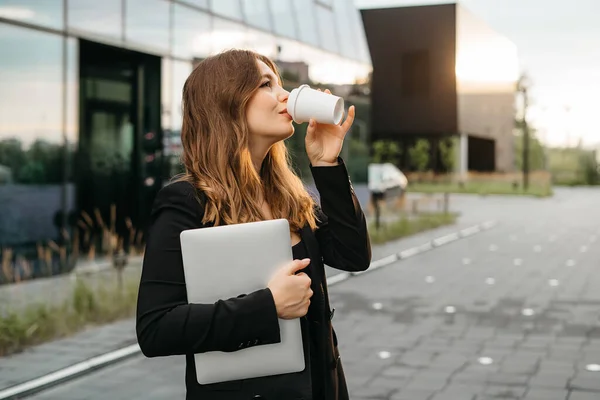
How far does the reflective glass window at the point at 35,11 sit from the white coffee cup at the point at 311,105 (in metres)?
10.3

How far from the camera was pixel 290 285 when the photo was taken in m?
2.06

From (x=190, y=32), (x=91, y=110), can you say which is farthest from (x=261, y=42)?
(x=91, y=110)

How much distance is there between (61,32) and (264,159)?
429 inches

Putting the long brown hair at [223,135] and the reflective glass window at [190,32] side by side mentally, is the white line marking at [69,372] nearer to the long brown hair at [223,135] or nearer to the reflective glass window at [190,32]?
the long brown hair at [223,135]

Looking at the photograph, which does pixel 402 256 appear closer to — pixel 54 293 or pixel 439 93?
pixel 54 293

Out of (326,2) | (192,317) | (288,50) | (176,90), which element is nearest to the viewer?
(192,317)

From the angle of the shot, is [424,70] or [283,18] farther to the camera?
[424,70]

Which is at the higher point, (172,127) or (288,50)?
(288,50)

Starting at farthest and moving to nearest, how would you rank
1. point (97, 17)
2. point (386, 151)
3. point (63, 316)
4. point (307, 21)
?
point (386, 151) < point (307, 21) < point (97, 17) < point (63, 316)

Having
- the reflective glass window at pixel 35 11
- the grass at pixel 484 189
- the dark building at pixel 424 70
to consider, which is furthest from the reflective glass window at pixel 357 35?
the dark building at pixel 424 70

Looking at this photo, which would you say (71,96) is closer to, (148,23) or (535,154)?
(148,23)

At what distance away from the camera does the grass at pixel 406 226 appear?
18125 millimetres

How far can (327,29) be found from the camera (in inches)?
875

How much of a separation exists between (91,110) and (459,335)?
24.9 feet
